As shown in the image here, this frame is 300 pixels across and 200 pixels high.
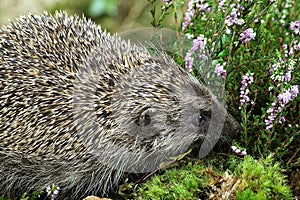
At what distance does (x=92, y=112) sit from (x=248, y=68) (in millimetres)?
1438

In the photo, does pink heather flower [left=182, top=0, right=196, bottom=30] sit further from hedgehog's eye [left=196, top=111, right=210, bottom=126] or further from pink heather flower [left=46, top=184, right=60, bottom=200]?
pink heather flower [left=46, top=184, right=60, bottom=200]

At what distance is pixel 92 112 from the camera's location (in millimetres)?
4137

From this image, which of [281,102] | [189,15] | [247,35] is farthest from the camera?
[189,15]

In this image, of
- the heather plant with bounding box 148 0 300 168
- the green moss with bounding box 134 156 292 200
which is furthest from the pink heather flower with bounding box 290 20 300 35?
the green moss with bounding box 134 156 292 200

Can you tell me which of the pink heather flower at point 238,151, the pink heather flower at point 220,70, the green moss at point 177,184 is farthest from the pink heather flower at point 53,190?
the pink heather flower at point 220,70

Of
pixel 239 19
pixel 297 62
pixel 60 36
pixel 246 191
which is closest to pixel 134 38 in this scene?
pixel 60 36

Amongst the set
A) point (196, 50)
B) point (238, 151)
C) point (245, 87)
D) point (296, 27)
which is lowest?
point (238, 151)

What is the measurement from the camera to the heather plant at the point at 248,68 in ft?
13.2

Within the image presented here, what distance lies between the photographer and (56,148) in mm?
4148

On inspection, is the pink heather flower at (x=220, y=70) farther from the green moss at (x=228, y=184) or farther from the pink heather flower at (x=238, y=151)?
the green moss at (x=228, y=184)

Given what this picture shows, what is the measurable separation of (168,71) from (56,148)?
114 cm

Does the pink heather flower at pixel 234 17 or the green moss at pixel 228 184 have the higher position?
the pink heather flower at pixel 234 17

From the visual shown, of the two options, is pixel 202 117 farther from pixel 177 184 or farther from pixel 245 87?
pixel 177 184

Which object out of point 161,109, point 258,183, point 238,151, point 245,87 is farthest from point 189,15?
point 258,183
